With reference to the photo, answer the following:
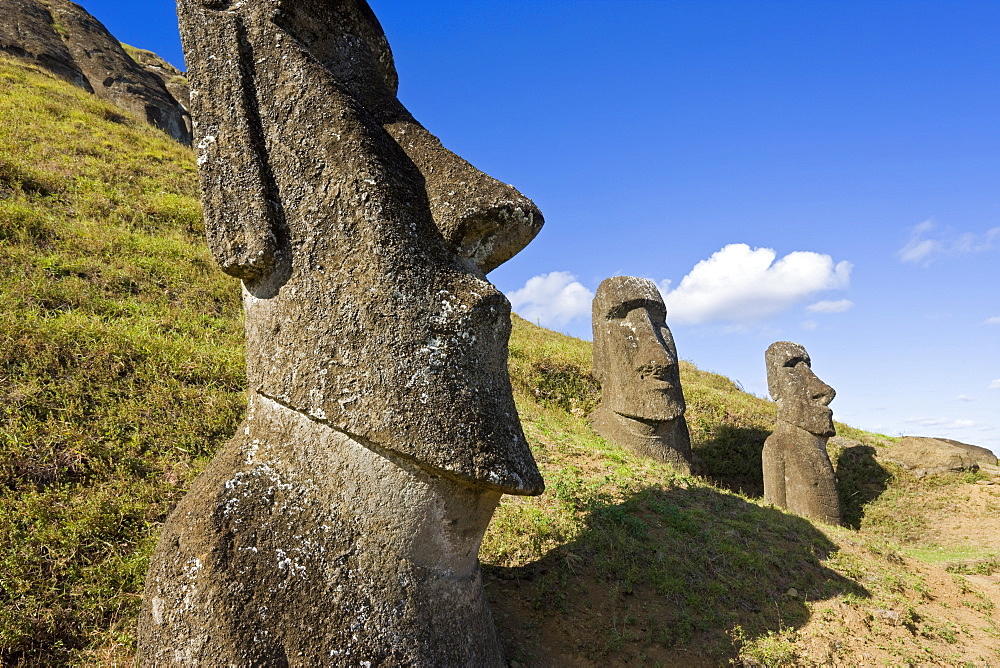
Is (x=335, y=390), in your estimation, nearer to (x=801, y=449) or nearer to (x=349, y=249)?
(x=349, y=249)

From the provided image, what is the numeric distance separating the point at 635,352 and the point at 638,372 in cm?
29

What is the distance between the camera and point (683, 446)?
9359mm

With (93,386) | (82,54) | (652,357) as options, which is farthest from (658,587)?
(82,54)

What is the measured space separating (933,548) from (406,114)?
32.1 ft

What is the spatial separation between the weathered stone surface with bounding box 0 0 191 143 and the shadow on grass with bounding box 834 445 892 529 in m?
25.7

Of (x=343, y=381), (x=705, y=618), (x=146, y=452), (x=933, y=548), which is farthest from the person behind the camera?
(x=933, y=548)

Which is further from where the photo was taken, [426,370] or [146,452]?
[146,452]

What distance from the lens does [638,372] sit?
8.84 metres

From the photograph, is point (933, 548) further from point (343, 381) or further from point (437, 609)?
point (343, 381)

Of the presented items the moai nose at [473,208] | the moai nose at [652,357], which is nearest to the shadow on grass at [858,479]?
the moai nose at [652,357]

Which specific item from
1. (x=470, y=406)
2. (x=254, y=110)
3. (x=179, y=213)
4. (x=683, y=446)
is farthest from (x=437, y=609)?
(x=179, y=213)

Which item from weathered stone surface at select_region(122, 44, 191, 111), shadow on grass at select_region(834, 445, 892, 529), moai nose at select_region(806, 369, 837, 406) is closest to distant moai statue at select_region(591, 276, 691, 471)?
moai nose at select_region(806, 369, 837, 406)

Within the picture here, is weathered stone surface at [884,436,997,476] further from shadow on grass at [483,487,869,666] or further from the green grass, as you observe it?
the green grass

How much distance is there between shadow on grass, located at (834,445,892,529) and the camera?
10562 millimetres
